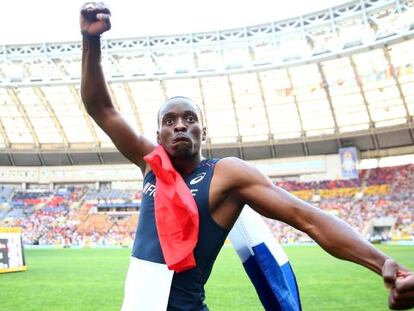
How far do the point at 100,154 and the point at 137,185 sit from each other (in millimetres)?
4606

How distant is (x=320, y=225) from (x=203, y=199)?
494 millimetres

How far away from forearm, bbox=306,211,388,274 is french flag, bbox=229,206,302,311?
1.84ft

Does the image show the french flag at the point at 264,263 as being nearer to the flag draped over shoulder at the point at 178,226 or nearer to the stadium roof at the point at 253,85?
the flag draped over shoulder at the point at 178,226

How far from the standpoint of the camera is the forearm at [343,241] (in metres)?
1.81

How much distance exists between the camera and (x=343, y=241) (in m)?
1.90

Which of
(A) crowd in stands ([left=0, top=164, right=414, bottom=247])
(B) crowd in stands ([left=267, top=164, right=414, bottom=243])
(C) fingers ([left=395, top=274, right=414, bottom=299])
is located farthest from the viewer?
(A) crowd in stands ([left=0, top=164, right=414, bottom=247])

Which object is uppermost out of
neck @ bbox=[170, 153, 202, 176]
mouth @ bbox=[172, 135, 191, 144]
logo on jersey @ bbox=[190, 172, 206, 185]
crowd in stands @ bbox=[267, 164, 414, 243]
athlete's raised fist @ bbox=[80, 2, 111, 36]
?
athlete's raised fist @ bbox=[80, 2, 111, 36]

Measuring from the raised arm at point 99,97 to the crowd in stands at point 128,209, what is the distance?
3084 cm

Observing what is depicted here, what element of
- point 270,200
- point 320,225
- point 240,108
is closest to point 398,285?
point 320,225

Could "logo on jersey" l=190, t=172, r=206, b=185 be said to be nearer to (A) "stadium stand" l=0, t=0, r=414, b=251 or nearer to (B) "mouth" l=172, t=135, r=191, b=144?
(B) "mouth" l=172, t=135, r=191, b=144

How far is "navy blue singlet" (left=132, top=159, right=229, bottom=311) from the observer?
216cm

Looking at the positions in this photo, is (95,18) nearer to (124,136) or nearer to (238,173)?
(124,136)


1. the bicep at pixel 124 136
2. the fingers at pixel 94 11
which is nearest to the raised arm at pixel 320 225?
the bicep at pixel 124 136

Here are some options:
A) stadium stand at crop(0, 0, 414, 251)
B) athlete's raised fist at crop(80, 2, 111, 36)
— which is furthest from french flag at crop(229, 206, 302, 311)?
stadium stand at crop(0, 0, 414, 251)
